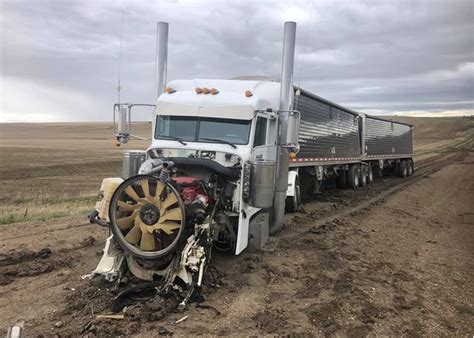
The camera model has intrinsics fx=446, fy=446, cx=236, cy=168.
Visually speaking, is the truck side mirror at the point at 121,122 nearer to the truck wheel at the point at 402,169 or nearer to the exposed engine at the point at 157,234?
the exposed engine at the point at 157,234

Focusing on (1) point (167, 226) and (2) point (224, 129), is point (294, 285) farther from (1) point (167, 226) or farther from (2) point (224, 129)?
(2) point (224, 129)

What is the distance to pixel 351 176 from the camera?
17672 mm

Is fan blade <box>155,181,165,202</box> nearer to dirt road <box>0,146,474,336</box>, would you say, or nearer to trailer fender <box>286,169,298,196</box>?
dirt road <box>0,146,474,336</box>

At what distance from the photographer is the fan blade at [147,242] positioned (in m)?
5.35

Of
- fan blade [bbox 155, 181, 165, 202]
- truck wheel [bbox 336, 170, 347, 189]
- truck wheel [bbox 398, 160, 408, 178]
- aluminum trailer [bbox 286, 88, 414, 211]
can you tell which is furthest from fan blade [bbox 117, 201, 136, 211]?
truck wheel [bbox 398, 160, 408, 178]

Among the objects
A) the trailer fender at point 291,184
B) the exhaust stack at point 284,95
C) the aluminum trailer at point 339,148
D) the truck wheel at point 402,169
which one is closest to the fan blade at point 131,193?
the exhaust stack at point 284,95

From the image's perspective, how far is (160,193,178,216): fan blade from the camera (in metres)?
5.29

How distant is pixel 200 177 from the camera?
21.2 feet

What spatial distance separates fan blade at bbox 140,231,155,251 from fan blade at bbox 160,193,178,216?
1.04 feet

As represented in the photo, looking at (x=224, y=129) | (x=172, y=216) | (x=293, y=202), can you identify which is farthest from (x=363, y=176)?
(x=172, y=216)

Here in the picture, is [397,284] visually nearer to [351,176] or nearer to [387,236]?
[387,236]

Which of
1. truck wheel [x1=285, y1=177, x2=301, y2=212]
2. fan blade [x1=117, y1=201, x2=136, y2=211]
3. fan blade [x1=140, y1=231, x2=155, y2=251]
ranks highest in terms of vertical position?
fan blade [x1=117, y1=201, x2=136, y2=211]

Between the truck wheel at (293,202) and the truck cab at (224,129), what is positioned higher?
the truck cab at (224,129)

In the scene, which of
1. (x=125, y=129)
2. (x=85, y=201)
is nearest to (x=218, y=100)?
(x=125, y=129)
